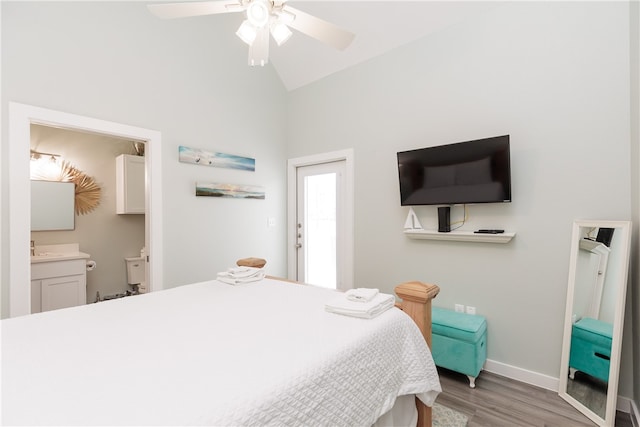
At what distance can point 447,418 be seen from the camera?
1.87 metres

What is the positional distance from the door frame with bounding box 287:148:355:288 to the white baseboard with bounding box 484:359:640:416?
1455mm

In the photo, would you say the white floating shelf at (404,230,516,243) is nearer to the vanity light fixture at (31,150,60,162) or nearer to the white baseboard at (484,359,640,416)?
the white baseboard at (484,359,640,416)

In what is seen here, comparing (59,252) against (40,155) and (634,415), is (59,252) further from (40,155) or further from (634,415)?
(634,415)

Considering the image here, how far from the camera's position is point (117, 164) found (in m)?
3.91

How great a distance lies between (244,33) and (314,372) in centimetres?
164

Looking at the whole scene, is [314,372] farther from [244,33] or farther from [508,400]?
[508,400]

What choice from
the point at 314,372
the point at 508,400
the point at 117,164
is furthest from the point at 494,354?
the point at 117,164


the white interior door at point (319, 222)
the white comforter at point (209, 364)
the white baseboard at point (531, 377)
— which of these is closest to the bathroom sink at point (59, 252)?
the white comforter at point (209, 364)

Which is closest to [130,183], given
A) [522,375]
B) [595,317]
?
[522,375]

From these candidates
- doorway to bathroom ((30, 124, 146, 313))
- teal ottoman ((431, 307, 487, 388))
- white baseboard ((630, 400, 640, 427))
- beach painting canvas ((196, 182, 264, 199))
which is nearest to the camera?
white baseboard ((630, 400, 640, 427))

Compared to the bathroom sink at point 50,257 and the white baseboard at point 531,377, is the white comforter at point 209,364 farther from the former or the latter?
the bathroom sink at point 50,257

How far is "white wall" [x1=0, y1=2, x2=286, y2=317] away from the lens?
2070 millimetres

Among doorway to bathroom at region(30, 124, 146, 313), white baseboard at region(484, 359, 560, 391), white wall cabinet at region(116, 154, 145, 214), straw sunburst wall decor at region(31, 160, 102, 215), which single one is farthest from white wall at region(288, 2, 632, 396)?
straw sunburst wall decor at region(31, 160, 102, 215)

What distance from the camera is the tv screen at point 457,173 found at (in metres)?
2.24
